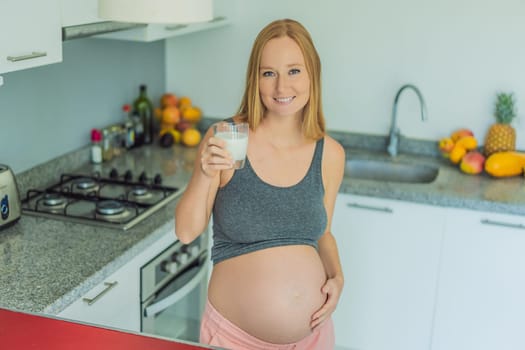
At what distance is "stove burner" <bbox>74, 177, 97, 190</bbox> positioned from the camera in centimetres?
275

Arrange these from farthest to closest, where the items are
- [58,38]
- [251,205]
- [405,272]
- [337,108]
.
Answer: [337,108], [405,272], [58,38], [251,205]

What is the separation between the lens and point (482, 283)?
9.21 feet

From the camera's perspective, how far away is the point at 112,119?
3.23 meters

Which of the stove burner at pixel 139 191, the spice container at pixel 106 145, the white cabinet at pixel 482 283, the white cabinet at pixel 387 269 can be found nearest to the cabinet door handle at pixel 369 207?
the white cabinet at pixel 387 269

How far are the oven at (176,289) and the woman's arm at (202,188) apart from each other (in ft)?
1.77

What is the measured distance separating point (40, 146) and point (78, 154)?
10.2 inches

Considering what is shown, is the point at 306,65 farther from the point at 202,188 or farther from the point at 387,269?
the point at 387,269

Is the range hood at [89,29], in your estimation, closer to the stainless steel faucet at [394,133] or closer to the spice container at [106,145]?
the spice container at [106,145]

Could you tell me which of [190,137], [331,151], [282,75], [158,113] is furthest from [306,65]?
[158,113]

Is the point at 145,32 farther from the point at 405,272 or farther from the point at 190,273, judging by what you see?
the point at 405,272

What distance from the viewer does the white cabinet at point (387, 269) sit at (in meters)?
2.85

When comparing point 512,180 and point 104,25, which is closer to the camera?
point 104,25

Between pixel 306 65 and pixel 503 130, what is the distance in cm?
156

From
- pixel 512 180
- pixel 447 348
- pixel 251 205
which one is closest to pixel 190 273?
pixel 251 205
